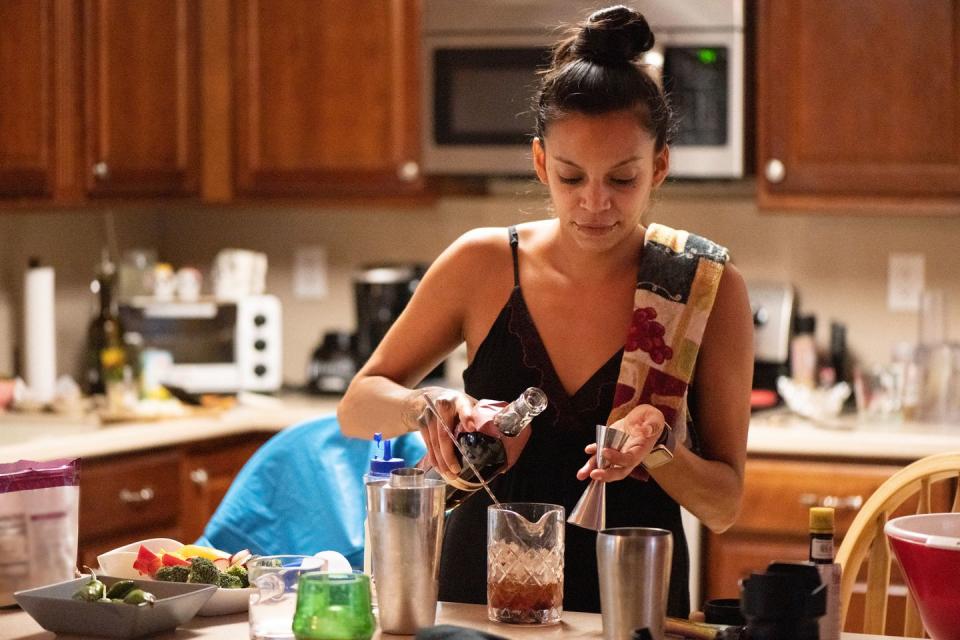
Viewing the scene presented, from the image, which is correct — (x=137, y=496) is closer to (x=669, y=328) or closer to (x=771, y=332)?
(x=771, y=332)

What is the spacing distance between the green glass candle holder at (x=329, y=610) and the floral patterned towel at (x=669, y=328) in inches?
21.4

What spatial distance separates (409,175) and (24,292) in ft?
3.61

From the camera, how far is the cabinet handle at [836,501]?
10.1 ft

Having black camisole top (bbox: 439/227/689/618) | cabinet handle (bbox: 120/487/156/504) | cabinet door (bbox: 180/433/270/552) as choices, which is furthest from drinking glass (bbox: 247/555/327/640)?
cabinet door (bbox: 180/433/270/552)

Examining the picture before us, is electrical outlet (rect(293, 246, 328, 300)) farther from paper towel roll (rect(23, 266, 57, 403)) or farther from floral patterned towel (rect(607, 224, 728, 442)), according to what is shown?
floral patterned towel (rect(607, 224, 728, 442))

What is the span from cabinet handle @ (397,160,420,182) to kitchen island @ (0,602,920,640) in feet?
7.52

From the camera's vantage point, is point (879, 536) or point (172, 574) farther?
point (879, 536)

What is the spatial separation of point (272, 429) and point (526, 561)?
2176 mm

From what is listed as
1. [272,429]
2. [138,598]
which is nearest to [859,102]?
[272,429]

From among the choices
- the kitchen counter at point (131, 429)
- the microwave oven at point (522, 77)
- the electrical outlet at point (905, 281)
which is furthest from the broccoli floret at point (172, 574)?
the electrical outlet at point (905, 281)

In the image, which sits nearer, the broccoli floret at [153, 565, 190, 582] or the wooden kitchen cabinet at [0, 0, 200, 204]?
the broccoli floret at [153, 565, 190, 582]

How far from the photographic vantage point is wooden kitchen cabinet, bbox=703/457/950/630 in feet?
10.2

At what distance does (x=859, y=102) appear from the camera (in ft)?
11.2

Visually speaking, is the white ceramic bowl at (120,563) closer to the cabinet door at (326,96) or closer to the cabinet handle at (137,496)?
the cabinet handle at (137,496)
